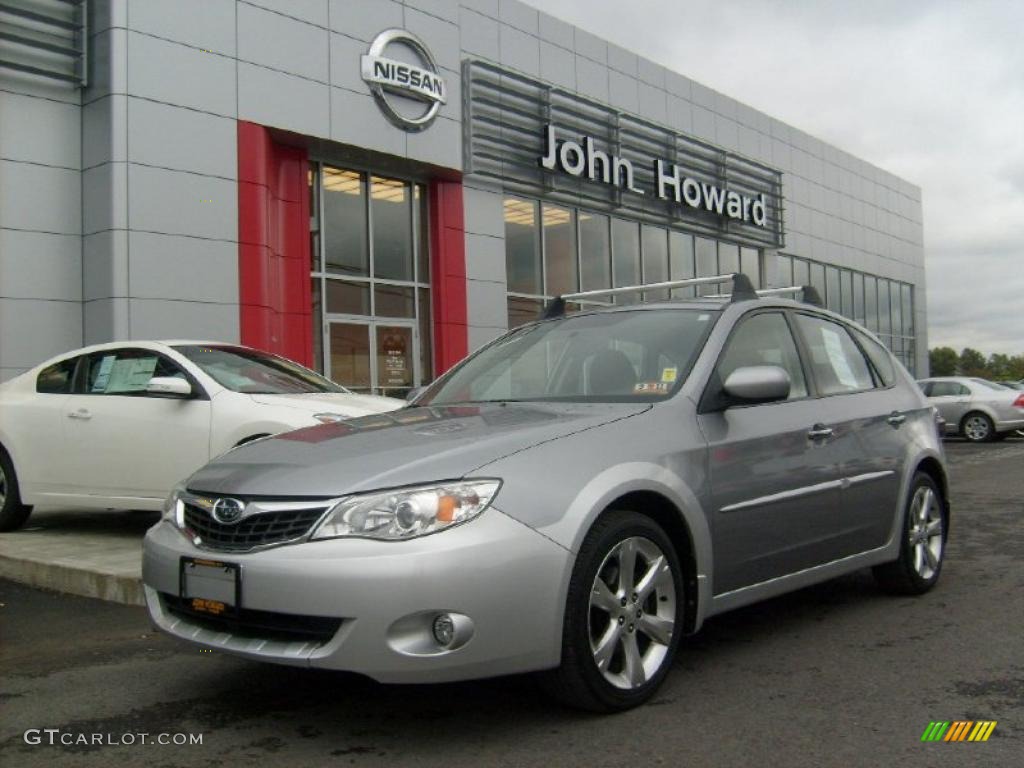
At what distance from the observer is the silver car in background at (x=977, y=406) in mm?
20375

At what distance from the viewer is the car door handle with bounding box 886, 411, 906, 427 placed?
5264 mm

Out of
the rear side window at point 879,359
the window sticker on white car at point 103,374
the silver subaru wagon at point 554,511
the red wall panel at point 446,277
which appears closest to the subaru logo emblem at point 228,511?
the silver subaru wagon at point 554,511

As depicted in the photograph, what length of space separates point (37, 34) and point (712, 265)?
17.4 m

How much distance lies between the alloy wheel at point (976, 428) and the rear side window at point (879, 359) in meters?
16.6

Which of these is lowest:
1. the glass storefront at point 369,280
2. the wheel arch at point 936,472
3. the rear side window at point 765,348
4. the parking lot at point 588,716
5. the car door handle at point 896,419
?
the parking lot at point 588,716

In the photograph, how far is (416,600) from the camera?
303 cm

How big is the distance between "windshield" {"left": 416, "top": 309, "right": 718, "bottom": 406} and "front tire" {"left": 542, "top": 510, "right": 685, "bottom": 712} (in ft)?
2.30

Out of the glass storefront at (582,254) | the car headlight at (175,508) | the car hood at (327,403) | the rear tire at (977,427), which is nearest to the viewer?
the car headlight at (175,508)

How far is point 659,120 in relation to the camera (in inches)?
930

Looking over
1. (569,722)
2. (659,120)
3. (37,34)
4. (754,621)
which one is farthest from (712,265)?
(569,722)

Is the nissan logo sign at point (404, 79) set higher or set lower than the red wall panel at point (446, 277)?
higher

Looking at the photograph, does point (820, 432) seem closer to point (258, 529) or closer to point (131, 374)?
point (258, 529)

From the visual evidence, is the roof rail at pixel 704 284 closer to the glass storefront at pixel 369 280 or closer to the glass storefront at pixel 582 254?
the glass storefront at pixel 369 280

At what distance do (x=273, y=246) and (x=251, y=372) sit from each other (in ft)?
27.2
